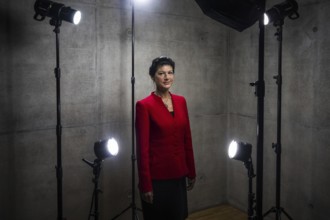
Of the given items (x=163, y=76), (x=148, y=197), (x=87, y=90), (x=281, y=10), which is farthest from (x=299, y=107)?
(x=87, y=90)

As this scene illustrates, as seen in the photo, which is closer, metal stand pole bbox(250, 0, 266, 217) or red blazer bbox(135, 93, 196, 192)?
metal stand pole bbox(250, 0, 266, 217)

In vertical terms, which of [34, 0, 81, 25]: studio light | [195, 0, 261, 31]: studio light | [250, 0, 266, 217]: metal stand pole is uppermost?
[34, 0, 81, 25]: studio light

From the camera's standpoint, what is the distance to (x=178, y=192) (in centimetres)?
254

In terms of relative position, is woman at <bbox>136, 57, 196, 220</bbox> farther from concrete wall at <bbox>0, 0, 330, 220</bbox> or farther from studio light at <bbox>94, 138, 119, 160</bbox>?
concrete wall at <bbox>0, 0, 330, 220</bbox>

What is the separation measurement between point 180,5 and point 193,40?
43 centimetres

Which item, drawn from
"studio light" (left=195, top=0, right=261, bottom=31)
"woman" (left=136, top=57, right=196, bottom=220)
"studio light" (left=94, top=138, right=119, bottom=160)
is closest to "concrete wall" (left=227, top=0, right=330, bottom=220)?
"woman" (left=136, top=57, right=196, bottom=220)

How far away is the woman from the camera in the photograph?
2.42 meters

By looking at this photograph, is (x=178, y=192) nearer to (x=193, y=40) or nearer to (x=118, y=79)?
(x=118, y=79)

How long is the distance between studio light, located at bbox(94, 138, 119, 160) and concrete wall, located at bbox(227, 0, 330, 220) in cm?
181

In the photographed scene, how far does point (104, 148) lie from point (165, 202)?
0.71 m

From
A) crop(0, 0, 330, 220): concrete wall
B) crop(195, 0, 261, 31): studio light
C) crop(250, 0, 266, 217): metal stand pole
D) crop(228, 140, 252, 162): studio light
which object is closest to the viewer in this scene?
crop(250, 0, 266, 217): metal stand pole

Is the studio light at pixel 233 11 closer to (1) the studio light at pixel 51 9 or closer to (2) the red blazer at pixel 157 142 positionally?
(2) the red blazer at pixel 157 142

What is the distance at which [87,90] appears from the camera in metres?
3.26

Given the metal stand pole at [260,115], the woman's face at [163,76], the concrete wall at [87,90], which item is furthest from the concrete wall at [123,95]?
the metal stand pole at [260,115]
